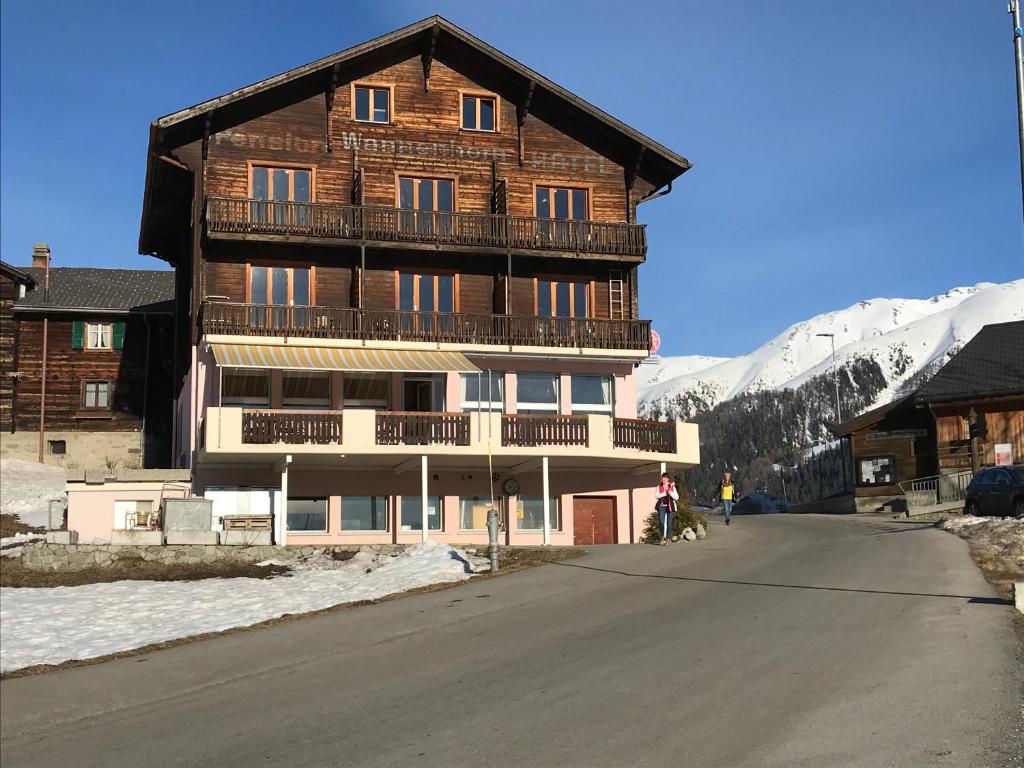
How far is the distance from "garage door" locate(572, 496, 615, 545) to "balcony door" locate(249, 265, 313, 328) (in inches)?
411

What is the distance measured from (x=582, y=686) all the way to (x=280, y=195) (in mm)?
24959

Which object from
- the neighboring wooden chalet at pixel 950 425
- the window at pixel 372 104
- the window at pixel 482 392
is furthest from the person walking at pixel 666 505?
the neighboring wooden chalet at pixel 950 425

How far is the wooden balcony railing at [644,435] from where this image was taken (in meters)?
34.1

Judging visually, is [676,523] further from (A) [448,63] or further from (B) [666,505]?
(A) [448,63]

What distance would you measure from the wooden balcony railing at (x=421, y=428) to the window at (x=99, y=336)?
21.7 meters

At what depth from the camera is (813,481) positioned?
130250 mm

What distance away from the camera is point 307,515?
111 feet

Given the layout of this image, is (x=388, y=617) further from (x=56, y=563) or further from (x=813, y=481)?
(x=813, y=481)

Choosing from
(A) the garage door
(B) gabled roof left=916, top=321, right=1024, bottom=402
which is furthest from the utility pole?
(B) gabled roof left=916, top=321, right=1024, bottom=402

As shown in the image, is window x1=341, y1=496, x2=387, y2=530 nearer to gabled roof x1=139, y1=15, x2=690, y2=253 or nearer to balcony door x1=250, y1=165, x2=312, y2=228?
balcony door x1=250, y1=165, x2=312, y2=228

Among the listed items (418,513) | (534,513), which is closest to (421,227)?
(418,513)

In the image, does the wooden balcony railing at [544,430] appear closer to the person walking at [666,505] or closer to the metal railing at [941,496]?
the person walking at [666,505]

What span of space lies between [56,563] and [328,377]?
11.0 meters

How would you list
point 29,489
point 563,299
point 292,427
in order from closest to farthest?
1. point 292,427
2. point 563,299
3. point 29,489
